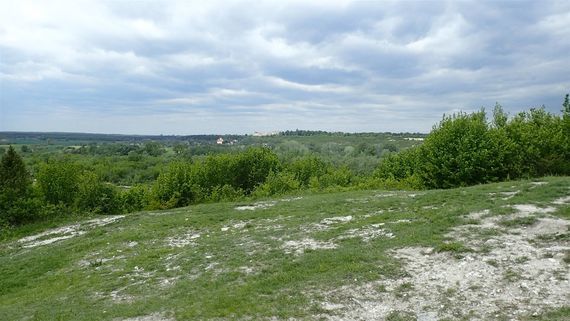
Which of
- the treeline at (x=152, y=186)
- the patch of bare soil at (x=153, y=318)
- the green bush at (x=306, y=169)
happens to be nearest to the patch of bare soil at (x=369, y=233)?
the patch of bare soil at (x=153, y=318)

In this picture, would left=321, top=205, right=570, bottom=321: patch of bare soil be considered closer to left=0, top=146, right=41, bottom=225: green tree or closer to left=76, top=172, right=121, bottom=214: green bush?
left=0, top=146, right=41, bottom=225: green tree

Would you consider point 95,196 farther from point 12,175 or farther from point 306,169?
point 306,169

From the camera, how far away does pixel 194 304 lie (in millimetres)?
10406

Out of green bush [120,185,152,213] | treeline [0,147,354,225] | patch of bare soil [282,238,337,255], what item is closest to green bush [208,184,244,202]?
treeline [0,147,354,225]

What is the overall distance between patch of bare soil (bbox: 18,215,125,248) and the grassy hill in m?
1.51

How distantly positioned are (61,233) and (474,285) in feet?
77.3

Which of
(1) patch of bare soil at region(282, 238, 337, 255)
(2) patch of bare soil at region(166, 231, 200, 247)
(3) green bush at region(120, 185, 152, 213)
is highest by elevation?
(1) patch of bare soil at region(282, 238, 337, 255)

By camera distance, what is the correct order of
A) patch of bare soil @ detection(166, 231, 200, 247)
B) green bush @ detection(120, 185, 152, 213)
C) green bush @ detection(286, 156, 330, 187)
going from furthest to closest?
green bush @ detection(286, 156, 330, 187)
green bush @ detection(120, 185, 152, 213)
patch of bare soil @ detection(166, 231, 200, 247)

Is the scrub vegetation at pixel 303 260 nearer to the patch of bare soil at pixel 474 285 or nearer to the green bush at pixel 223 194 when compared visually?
the patch of bare soil at pixel 474 285

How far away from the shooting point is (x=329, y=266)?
40.4ft

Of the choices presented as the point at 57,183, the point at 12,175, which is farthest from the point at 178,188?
the point at 12,175

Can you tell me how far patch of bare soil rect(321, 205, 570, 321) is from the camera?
30.1ft

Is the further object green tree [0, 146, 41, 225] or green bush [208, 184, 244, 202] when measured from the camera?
green bush [208, 184, 244, 202]

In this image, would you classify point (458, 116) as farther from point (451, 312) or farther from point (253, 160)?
point (451, 312)
